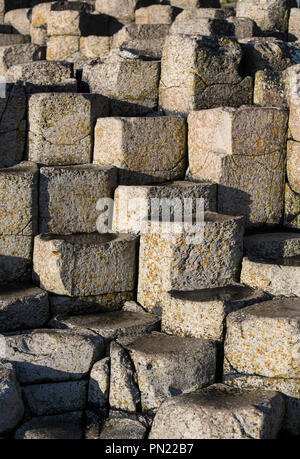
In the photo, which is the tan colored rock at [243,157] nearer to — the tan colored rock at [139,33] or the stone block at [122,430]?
the stone block at [122,430]

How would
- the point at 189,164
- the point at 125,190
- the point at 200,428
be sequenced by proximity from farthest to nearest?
the point at 189,164, the point at 125,190, the point at 200,428

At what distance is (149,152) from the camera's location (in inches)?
243

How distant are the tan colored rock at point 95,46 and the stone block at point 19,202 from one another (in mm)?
4731

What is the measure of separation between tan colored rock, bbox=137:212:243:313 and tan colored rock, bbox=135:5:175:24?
707 centimetres

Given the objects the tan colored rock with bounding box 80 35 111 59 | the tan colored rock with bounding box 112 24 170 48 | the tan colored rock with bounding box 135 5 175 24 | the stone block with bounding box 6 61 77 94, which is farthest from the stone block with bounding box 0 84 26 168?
the tan colored rock with bounding box 135 5 175 24

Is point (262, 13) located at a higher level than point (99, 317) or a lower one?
higher

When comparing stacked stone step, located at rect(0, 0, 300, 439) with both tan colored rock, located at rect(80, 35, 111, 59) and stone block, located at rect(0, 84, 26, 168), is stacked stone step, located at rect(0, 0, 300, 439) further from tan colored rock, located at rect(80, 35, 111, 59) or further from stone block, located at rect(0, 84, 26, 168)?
tan colored rock, located at rect(80, 35, 111, 59)

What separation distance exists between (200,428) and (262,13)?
7.84 metres

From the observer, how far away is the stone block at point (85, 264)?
532 cm

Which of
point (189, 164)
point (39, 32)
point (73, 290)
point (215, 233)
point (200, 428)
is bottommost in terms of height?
point (200, 428)

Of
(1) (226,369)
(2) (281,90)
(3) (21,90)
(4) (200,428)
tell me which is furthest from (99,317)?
(2) (281,90)

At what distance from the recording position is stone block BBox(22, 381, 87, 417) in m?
4.67

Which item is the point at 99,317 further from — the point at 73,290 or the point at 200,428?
the point at 200,428

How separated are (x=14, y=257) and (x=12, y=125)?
4.06 feet
